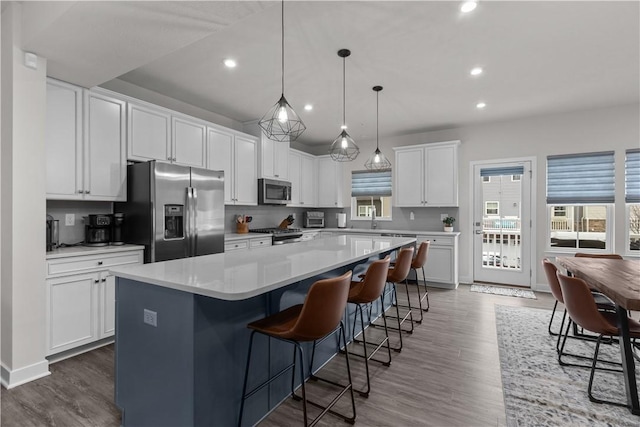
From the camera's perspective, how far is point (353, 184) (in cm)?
663

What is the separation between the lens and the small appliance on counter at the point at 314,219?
21.0 feet

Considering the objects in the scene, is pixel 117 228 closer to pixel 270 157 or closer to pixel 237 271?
pixel 237 271

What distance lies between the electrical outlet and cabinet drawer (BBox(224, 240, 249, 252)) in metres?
2.40

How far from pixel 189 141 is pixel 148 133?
528mm

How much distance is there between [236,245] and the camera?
167 inches

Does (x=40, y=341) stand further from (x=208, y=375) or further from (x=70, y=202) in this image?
(x=208, y=375)

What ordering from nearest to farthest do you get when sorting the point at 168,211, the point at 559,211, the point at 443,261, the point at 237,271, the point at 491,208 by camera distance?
1. the point at 237,271
2. the point at 168,211
3. the point at 559,211
4. the point at 443,261
5. the point at 491,208

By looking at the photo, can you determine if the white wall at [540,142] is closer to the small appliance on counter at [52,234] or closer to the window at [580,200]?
the window at [580,200]

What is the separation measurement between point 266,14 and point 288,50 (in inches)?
21.7

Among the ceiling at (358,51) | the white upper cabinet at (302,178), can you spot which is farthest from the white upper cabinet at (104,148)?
the white upper cabinet at (302,178)

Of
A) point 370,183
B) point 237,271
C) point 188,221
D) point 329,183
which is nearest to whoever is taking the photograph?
point 237,271

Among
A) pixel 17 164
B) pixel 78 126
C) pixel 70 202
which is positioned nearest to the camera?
pixel 17 164

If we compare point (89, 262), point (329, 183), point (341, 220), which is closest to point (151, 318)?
point (89, 262)

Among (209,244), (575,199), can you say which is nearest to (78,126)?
(209,244)
